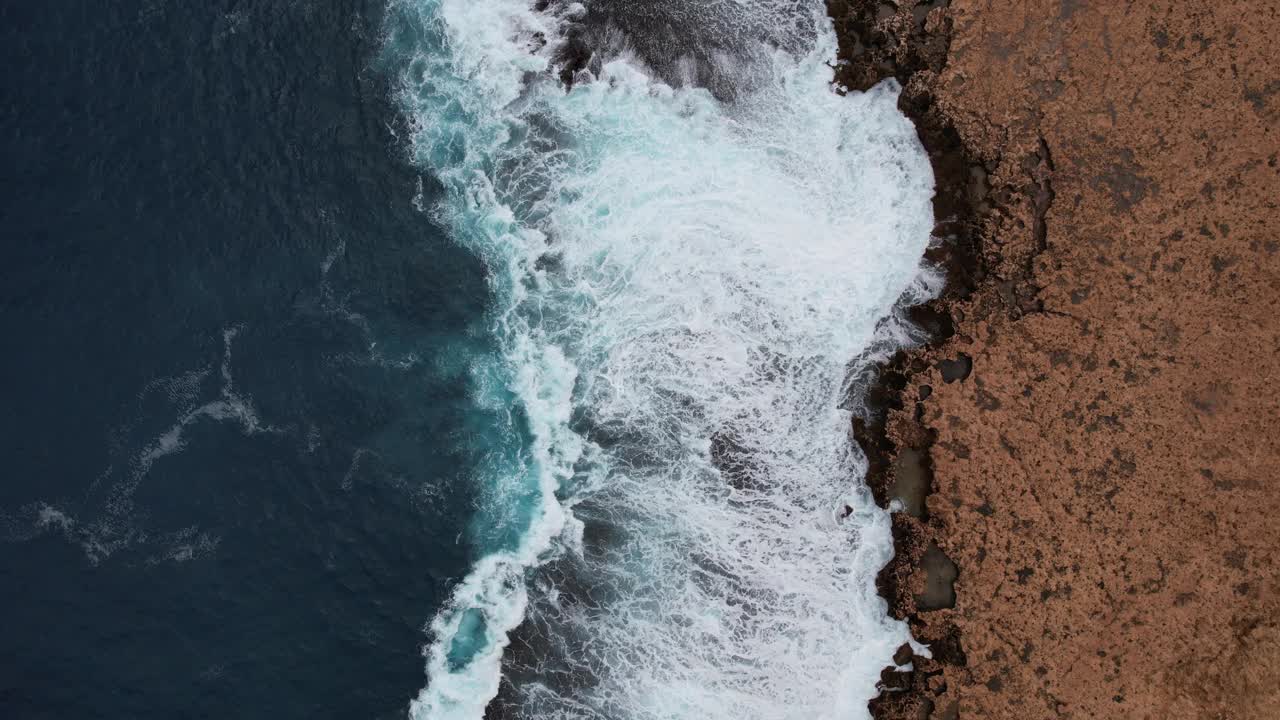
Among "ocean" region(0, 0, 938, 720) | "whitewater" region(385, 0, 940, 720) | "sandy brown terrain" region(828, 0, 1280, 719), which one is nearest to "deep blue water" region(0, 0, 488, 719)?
"ocean" region(0, 0, 938, 720)

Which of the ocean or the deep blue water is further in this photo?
the ocean

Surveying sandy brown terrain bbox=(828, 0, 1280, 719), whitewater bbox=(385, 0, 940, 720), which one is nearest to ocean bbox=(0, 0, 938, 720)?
whitewater bbox=(385, 0, 940, 720)

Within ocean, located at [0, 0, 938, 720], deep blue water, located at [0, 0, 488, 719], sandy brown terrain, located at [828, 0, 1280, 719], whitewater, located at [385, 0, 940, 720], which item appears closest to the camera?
sandy brown terrain, located at [828, 0, 1280, 719]

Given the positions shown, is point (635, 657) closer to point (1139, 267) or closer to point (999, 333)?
point (999, 333)

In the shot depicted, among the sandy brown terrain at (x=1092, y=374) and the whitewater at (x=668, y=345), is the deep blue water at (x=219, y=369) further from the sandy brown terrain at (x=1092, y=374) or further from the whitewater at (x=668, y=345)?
the sandy brown terrain at (x=1092, y=374)

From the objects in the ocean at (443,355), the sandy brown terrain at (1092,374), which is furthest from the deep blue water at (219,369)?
the sandy brown terrain at (1092,374)

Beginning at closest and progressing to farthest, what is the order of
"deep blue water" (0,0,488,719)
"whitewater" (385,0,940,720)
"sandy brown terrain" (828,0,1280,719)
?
"sandy brown terrain" (828,0,1280,719) → "deep blue water" (0,0,488,719) → "whitewater" (385,0,940,720)

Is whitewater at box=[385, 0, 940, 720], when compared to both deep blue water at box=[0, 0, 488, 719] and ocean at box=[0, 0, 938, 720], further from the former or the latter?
deep blue water at box=[0, 0, 488, 719]
